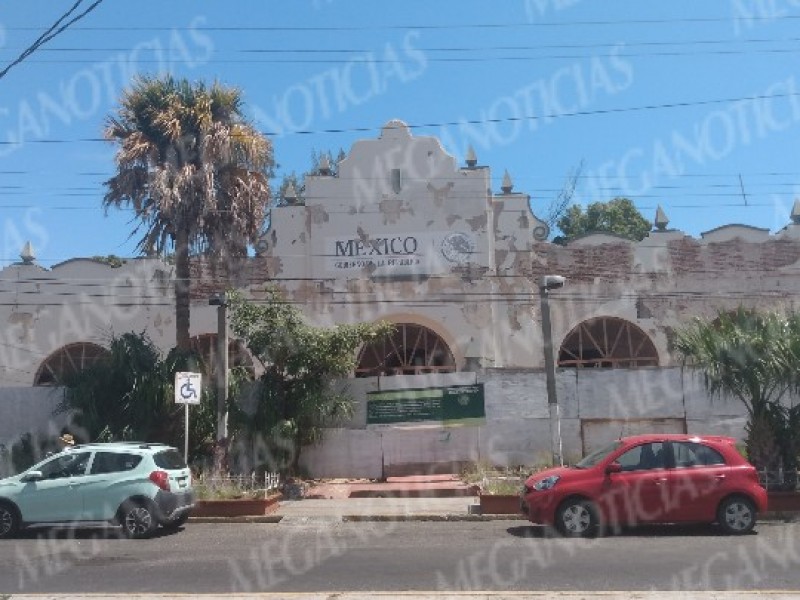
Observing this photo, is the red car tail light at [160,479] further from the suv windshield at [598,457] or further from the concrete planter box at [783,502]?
the concrete planter box at [783,502]

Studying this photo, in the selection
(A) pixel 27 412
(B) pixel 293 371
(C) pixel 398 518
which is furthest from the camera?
(A) pixel 27 412

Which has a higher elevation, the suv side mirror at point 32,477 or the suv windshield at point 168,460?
the suv windshield at point 168,460

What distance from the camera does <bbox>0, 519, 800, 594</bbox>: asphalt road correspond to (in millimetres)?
9492

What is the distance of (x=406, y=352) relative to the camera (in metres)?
27.0

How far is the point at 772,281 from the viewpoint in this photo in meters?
27.0

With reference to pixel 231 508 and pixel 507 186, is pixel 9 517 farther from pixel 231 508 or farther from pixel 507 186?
pixel 507 186

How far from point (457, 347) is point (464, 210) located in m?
4.40

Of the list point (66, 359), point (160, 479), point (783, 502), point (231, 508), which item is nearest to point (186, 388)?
point (231, 508)

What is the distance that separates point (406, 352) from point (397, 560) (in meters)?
16.0

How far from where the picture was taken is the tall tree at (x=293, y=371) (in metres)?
20.1

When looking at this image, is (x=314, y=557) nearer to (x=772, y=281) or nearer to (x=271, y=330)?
(x=271, y=330)

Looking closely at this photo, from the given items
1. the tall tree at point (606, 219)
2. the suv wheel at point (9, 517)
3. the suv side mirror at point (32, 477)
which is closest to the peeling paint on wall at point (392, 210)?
the suv side mirror at point (32, 477)

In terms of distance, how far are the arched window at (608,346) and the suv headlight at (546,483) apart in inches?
515

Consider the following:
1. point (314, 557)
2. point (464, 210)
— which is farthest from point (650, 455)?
point (464, 210)
